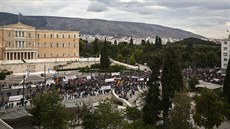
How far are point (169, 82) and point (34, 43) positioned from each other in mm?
53333

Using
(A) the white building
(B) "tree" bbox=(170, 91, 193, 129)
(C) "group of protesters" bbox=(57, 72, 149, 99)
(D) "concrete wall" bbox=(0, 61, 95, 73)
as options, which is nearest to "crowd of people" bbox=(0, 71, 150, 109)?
(C) "group of protesters" bbox=(57, 72, 149, 99)

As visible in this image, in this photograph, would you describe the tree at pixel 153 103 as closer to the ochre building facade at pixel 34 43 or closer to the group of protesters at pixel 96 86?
the group of protesters at pixel 96 86

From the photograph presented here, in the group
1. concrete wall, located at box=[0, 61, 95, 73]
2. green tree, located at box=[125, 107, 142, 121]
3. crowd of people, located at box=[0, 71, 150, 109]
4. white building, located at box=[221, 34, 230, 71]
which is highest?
white building, located at box=[221, 34, 230, 71]

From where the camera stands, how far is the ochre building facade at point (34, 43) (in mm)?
71375

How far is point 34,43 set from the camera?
76.8 m

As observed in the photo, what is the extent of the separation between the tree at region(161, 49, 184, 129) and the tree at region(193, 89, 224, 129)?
2.25 meters

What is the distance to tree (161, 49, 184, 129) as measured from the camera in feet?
95.7

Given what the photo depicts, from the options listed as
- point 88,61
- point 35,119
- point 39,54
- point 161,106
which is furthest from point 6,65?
point 161,106

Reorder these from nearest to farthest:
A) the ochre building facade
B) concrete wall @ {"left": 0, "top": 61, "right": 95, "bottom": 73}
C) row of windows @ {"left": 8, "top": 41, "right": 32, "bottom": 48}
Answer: concrete wall @ {"left": 0, "top": 61, "right": 95, "bottom": 73}
the ochre building facade
row of windows @ {"left": 8, "top": 41, "right": 32, "bottom": 48}

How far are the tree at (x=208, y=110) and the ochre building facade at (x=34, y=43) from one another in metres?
51.9

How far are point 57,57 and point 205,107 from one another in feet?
187

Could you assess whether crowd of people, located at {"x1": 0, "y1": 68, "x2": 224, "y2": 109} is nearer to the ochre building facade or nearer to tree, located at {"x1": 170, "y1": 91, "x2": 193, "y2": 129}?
tree, located at {"x1": 170, "y1": 91, "x2": 193, "y2": 129}

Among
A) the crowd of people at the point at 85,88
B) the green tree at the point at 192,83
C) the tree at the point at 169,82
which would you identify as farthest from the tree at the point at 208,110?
the green tree at the point at 192,83

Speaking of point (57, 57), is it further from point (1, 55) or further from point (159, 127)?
point (159, 127)
